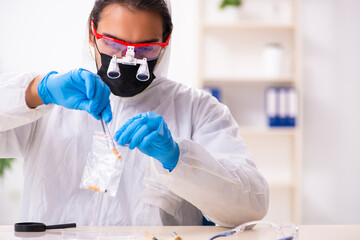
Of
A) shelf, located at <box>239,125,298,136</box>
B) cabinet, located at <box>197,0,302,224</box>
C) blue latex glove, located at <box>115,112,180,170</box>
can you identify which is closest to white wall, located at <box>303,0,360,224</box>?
cabinet, located at <box>197,0,302,224</box>

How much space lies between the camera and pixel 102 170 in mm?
1374

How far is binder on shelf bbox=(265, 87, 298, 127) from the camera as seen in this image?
10.7ft

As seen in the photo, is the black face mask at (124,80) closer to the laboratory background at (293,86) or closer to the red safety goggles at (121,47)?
the red safety goggles at (121,47)

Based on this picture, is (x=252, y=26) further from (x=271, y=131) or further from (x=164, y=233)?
(x=164, y=233)

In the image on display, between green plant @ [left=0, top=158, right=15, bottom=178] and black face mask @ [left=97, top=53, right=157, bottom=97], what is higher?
black face mask @ [left=97, top=53, right=157, bottom=97]

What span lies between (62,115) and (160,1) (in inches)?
19.6

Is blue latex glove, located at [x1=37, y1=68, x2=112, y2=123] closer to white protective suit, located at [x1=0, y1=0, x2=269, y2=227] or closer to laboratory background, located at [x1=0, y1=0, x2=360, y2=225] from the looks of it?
white protective suit, located at [x1=0, y1=0, x2=269, y2=227]

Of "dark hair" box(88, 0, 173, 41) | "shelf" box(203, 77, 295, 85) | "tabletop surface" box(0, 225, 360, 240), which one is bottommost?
"tabletop surface" box(0, 225, 360, 240)

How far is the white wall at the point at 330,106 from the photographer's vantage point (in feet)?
11.5

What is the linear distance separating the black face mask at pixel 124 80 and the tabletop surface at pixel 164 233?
0.43 m

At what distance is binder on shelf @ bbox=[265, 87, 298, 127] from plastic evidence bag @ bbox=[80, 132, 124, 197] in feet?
6.87

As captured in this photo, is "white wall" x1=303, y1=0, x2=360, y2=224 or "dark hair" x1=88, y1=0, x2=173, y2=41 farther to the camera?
"white wall" x1=303, y1=0, x2=360, y2=224

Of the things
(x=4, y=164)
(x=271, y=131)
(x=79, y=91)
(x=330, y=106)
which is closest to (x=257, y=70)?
(x=271, y=131)

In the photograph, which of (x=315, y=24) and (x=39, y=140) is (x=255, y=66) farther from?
(x=39, y=140)
